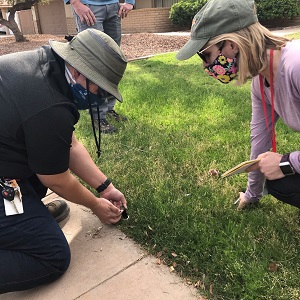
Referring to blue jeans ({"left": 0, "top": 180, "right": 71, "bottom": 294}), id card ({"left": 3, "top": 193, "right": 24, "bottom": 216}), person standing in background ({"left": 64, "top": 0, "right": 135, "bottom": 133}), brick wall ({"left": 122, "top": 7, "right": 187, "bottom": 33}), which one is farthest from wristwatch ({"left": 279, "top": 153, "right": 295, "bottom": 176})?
brick wall ({"left": 122, "top": 7, "right": 187, "bottom": 33})

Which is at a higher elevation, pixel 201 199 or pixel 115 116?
pixel 201 199

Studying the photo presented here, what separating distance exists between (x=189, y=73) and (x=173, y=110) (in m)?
2.34

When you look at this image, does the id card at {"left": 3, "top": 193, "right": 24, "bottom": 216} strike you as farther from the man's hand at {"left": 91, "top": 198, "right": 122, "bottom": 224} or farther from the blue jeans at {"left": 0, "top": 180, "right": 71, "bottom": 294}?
the man's hand at {"left": 91, "top": 198, "right": 122, "bottom": 224}

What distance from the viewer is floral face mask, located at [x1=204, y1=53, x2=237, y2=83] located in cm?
204

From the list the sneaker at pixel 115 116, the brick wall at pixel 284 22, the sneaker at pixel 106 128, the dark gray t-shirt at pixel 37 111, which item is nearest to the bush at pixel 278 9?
the brick wall at pixel 284 22

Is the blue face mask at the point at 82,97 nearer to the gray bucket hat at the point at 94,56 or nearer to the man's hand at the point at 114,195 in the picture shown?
the gray bucket hat at the point at 94,56

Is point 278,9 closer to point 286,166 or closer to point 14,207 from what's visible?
point 286,166

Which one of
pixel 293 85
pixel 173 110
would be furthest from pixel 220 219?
pixel 173 110

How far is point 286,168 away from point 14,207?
5.00 ft

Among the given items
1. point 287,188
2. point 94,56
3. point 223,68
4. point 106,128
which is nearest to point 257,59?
point 223,68

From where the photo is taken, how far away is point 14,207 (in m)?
2.10

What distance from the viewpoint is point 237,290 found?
1.90 m

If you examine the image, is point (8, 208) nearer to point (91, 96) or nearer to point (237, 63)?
point (91, 96)

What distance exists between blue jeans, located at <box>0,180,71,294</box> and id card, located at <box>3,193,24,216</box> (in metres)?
0.03
